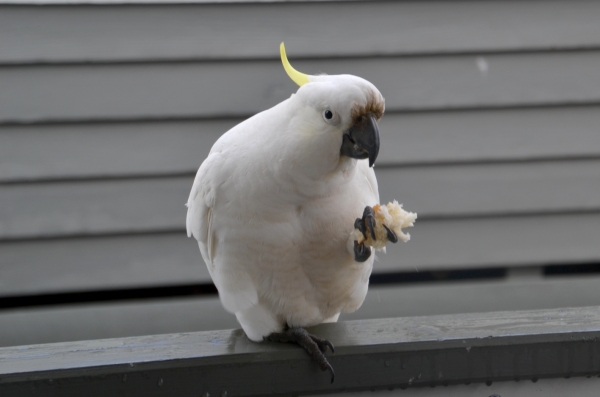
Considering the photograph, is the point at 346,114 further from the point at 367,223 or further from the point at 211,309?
the point at 211,309

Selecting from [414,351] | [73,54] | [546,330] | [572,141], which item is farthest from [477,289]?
[73,54]

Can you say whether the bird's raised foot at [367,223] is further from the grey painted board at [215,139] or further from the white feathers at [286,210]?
the grey painted board at [215,139]

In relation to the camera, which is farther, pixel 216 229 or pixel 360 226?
pixel 216 229

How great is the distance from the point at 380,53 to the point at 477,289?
0.96 m

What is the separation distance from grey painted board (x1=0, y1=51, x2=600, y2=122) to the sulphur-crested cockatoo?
1.78 feet

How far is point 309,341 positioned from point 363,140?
0.53m

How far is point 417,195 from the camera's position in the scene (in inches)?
84.2

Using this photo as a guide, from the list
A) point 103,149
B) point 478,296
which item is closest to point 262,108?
point 103,149

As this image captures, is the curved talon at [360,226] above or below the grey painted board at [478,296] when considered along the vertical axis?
above

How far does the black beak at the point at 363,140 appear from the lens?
124 cm

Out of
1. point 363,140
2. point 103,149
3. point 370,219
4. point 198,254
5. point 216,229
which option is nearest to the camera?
point 363,140

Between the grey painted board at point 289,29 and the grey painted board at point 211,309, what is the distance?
0.87 m

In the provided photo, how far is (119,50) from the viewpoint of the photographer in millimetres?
1938

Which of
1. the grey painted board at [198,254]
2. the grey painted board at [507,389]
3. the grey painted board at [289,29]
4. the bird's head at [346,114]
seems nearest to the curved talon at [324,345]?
the grey painted board at [507,389]
